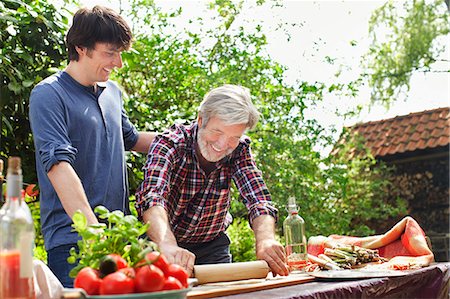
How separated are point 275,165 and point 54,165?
14.7 ft

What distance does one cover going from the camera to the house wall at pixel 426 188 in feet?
30.4

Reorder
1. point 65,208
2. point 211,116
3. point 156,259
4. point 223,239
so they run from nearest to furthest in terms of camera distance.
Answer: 1. point 156,259
2. point 65,208
3. point 211,116
4. point 223,239

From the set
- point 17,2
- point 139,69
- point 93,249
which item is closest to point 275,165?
point 139,69

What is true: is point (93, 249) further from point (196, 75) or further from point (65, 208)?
point (196, 75)

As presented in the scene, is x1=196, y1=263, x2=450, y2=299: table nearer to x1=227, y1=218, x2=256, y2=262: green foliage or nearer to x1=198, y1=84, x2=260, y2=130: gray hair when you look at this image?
x1=198, y1=84, x2=260, y2=130: gray hair

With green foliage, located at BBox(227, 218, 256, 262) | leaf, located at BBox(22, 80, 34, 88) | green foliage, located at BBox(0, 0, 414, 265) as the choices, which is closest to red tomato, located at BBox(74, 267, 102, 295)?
leaf, located at BBox(22, 80, 34, 88)

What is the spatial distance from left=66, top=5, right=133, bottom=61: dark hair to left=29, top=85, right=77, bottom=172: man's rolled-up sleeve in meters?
0.19

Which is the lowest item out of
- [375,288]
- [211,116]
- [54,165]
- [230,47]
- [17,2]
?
[375,288]

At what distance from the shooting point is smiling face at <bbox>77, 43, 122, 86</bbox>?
2154mm

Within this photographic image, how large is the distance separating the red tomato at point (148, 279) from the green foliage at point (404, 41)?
7.59 m

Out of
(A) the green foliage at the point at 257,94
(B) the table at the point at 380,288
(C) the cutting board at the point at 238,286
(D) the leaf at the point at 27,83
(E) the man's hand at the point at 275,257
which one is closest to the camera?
(C) the cutting board at the point at 238,286

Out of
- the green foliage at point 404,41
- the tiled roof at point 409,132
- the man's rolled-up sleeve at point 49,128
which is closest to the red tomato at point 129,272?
the man's rolled-up sleeve at point 49,128

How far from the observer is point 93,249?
1.30m

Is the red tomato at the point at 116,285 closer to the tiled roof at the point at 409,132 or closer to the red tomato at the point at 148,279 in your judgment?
the red tomato at the point at 148,279
